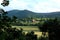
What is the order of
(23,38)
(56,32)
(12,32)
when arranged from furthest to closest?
(56,32), (12,32), (23,38)

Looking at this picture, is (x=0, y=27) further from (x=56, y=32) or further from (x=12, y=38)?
(x=56, y=32)

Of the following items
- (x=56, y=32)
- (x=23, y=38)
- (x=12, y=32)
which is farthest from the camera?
(x=56, y=32)

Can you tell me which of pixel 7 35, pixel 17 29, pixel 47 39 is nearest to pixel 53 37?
pixel 47 39


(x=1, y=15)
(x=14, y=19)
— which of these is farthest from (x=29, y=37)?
(x=1, y=15)

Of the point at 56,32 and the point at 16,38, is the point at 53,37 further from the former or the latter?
the point at 16,38

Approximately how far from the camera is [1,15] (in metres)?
4.44

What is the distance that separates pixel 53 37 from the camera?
5.30 m

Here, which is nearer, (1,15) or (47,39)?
(1,15)

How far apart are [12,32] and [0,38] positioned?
395mm

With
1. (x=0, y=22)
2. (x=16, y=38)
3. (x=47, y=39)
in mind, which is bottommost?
(x=47, y=39)

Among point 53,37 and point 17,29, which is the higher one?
point 17,29

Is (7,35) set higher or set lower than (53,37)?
higher

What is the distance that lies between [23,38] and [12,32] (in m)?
0.43

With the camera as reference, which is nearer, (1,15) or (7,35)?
(7,35)
